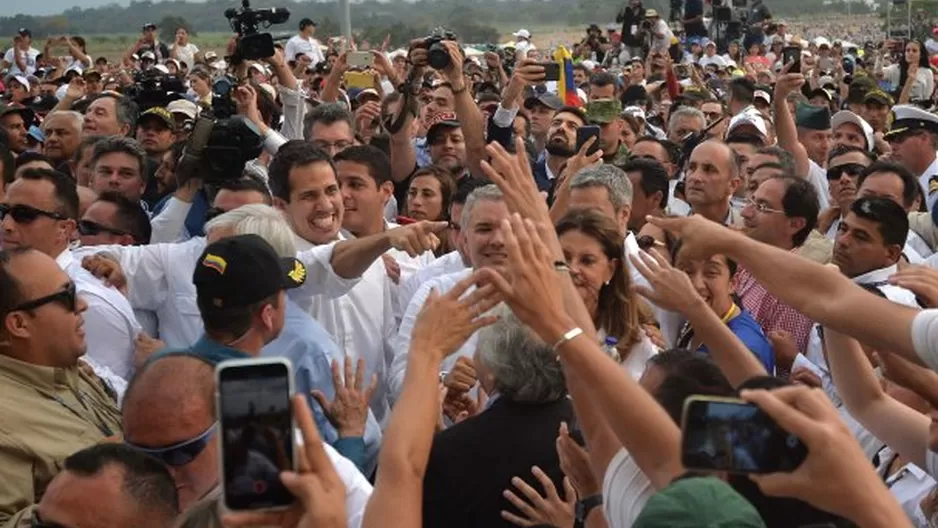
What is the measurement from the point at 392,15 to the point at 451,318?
157 ft

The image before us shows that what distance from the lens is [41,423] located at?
384 centimetres

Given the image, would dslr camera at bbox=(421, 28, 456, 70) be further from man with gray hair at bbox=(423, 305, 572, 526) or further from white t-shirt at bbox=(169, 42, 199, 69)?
white t-shirt at bbox=(169, 42, 199, 69)

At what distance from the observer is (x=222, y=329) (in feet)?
12.8

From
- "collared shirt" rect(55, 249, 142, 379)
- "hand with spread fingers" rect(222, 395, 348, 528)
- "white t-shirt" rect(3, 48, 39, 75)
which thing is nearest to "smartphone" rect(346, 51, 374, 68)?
"collared shirt" rect(55, 249, 142, 379)

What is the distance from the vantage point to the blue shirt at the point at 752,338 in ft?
15.2

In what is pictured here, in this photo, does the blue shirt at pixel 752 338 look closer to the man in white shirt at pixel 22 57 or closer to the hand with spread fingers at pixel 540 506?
the hand with spread fingers at pixel 540 506

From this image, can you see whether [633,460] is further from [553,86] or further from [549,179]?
[553,86]

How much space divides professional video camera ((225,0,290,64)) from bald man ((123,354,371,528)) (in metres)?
4.69

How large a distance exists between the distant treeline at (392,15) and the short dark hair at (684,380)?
67.1 ft

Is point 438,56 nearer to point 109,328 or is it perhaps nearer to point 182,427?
point 109,328

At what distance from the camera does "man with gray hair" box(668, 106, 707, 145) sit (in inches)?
403

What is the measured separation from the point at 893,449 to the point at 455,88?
412cm

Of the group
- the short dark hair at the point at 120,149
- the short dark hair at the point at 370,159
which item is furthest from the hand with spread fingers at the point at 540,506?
the short dark hair at the point at 120,149

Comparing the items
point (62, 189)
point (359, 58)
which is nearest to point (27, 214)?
point (62, 189)
